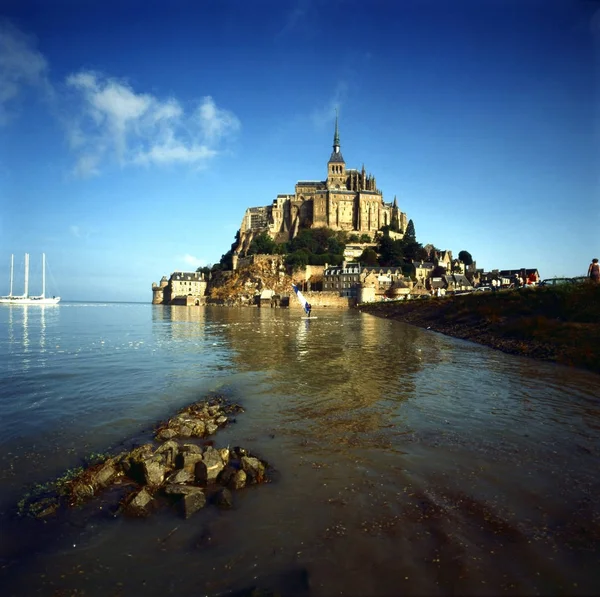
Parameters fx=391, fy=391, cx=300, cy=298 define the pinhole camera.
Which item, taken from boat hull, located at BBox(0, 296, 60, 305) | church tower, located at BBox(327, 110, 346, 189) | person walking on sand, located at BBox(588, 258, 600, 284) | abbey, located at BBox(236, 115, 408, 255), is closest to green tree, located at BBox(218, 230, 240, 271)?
abbey, located at BBox(236, 115, 408, 255)

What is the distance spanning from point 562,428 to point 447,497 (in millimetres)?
5738

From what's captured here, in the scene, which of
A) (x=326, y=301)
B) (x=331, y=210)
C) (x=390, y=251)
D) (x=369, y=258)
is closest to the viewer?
(x=326, y=301)

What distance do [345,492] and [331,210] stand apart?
5059 inches

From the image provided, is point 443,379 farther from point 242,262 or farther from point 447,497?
point 242,262

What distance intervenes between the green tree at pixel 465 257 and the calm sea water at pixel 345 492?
125550 mm

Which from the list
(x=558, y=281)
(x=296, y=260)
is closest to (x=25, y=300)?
(x=296, y=260)

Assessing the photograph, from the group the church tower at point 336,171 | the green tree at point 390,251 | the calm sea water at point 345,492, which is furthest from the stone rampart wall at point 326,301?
the calm sea water at point 345,492

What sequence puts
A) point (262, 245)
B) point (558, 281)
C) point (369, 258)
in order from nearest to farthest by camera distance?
point (558, 281)
point (369, 258)
point (262, 245)

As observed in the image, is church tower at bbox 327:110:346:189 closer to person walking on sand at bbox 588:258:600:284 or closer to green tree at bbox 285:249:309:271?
green tree at bbox 285:249:309:271

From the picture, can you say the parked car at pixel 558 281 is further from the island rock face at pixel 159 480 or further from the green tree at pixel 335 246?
the green tree at pixel 335 246

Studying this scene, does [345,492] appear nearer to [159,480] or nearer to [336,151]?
[159,480]

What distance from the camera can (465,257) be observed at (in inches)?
5300

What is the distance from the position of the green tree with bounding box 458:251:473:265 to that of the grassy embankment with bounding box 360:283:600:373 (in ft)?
319

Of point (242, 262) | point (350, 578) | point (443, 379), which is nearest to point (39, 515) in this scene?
point (350, 578)
